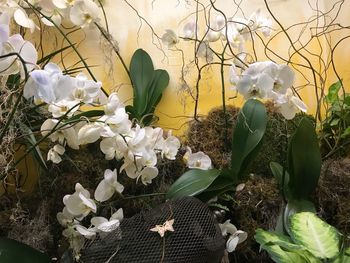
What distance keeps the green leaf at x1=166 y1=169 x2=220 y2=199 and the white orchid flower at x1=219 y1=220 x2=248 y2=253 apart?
104mm

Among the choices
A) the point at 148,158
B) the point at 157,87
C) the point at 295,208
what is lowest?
the point at 295,208

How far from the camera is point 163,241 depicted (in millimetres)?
1049

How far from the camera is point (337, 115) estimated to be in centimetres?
145

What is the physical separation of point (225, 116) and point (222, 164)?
14cm

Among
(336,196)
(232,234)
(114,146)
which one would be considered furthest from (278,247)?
(114,146)

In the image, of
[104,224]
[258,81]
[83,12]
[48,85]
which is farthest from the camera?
[83,12]

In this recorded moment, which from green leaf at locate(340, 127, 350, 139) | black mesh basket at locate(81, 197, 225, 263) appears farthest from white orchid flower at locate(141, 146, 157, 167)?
green leaf at locate(340, 127, 350, 139)

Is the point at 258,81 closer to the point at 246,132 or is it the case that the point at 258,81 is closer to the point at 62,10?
the point at 246,132

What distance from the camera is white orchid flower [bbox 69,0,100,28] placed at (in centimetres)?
141

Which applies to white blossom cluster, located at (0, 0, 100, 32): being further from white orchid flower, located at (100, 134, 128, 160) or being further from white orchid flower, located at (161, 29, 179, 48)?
white orchid flower, located at (100, 134, 128, 160)

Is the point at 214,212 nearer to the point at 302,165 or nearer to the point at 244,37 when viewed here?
the point at 302,165

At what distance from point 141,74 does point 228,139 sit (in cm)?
32

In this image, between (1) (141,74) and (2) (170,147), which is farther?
(1) (141,74)

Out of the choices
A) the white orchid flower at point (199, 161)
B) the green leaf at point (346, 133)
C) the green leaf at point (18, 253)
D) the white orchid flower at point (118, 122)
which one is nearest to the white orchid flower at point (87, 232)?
the green leaf at point (18, 253)
